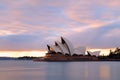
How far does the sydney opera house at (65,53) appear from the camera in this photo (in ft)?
313

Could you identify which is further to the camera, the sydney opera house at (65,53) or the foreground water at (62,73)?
the sydney opera house at (65,53)

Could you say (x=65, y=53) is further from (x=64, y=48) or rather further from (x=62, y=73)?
(x=62, y=73)

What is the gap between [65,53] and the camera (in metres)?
99.9

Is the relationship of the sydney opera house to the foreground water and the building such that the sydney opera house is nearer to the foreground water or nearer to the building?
the building

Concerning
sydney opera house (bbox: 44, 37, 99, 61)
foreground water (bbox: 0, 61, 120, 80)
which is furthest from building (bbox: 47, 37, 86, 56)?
foreground water (bbox: 0, 61, 120, 80)

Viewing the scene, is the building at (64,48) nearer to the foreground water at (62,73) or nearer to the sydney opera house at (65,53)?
the sydney opera house at (65,53)

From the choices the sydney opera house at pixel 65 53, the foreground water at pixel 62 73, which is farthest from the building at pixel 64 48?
the foreground water at pixel 62 73

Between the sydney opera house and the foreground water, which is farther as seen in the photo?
the sydney opera house

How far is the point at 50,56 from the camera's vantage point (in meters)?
105

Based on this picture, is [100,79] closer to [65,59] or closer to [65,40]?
[65,40]

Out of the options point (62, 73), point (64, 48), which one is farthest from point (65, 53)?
point (62, 73)

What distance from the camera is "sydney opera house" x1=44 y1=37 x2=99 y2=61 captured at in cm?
9530

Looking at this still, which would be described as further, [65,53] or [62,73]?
[65,53]

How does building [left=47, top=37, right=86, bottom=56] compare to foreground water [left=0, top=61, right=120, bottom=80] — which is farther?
building [left=47, top=37, right=86, bottom=56]
